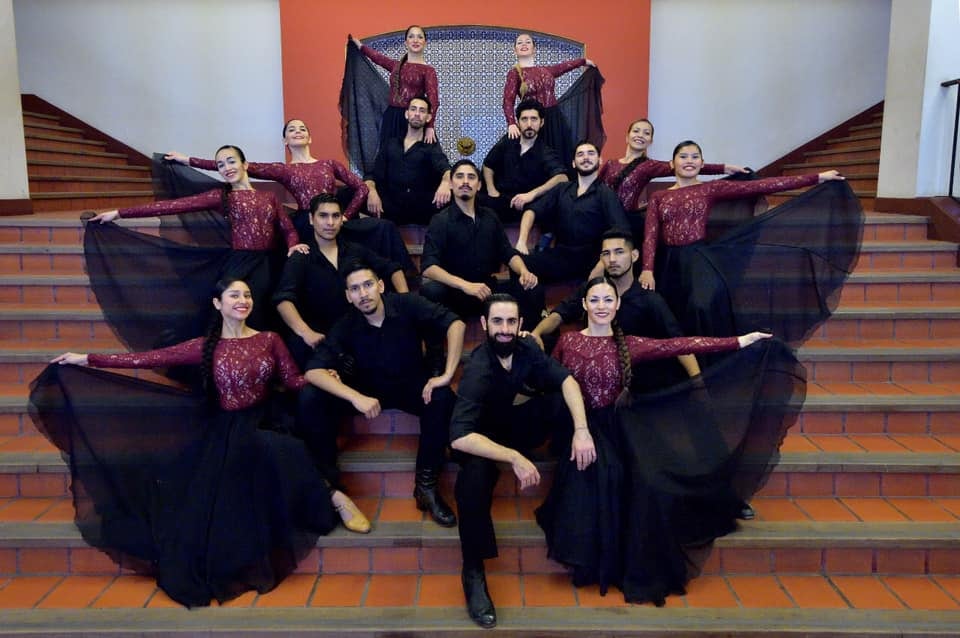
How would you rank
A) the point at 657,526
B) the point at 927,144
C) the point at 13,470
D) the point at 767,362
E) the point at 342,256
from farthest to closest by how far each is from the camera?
the point at 927,144, the point at 342,256, the point at 13,470, the point at 767,362, the point at 657,526

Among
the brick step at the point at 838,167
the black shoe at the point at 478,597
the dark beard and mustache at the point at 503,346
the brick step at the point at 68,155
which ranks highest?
the brick step at the point at 68,155

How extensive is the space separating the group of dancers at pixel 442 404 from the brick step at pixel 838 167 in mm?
3048

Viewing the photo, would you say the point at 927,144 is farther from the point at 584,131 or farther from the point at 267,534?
the point at 267,534

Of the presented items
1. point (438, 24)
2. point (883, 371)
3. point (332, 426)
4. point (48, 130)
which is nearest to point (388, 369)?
point (332, 426)

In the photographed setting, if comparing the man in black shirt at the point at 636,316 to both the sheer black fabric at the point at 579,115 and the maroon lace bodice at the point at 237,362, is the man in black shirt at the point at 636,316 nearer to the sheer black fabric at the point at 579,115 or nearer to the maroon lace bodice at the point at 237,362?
the maroon lace bodice at the point at 237,362

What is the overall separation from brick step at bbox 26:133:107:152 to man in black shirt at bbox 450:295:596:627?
5.57 metres

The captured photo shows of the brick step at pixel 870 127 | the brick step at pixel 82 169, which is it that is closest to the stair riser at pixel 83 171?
the brick step at pixel 82 169

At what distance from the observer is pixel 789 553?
94.7 inches

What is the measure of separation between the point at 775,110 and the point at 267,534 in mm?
6469

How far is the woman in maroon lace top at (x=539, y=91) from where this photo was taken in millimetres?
4468

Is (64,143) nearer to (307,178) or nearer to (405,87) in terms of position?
(405,87)

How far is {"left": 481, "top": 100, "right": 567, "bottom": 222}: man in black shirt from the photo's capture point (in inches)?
159

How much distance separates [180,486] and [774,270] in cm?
262

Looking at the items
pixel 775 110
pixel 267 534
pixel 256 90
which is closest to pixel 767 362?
pixel 267 534
